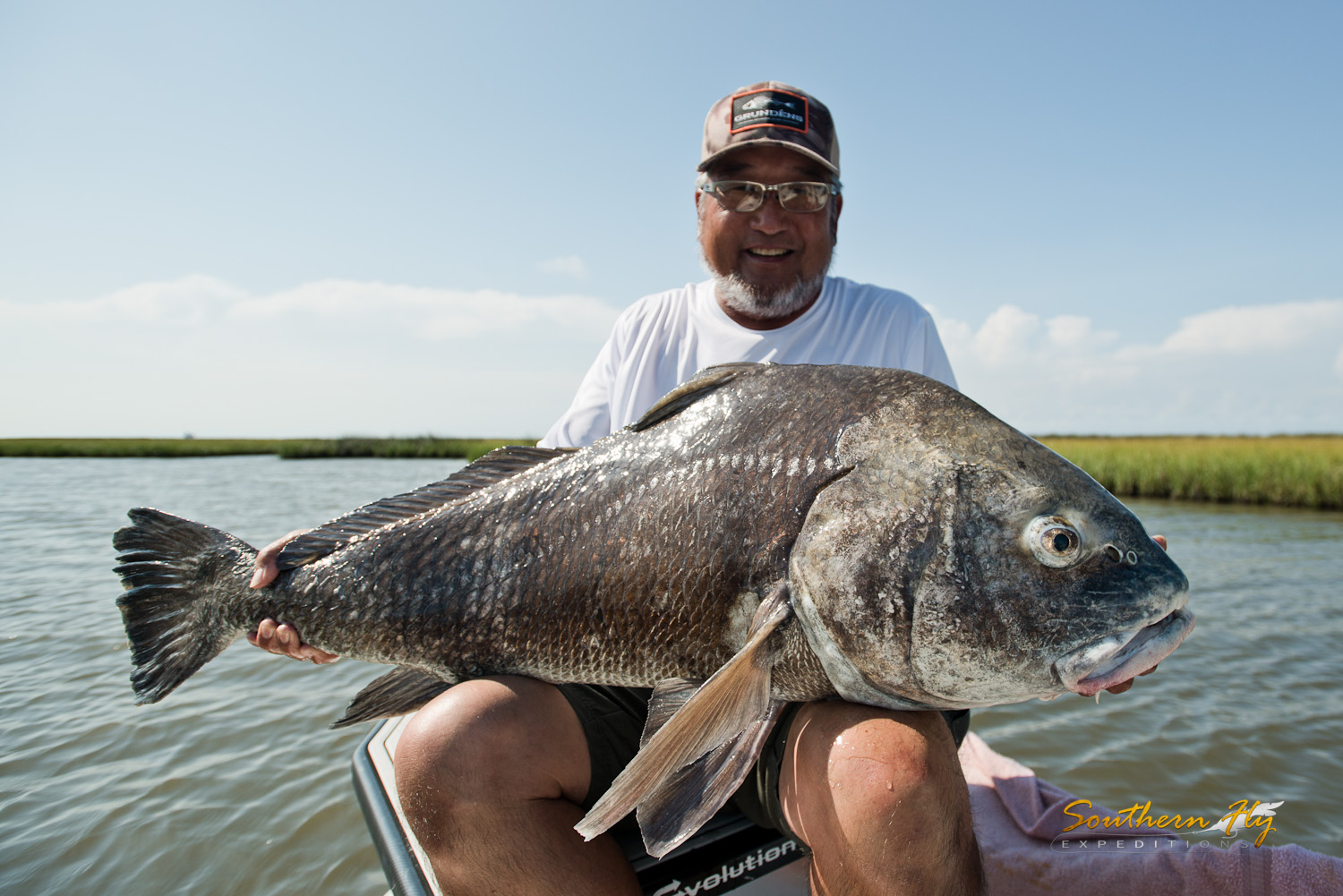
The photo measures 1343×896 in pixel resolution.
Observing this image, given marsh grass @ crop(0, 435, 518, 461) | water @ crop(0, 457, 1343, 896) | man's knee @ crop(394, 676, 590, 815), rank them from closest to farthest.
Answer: man's knee @ crop(394, 676, 590, 815) < water @ crop(0, 457, 1343, 896) < marsh grass @ crop(0, 435, 518, 461)

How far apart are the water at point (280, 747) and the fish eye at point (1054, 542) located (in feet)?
11.1

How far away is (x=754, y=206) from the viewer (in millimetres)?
3137

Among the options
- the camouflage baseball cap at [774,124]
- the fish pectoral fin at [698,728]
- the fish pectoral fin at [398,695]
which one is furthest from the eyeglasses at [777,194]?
the fish pectoral fin at [398,695]

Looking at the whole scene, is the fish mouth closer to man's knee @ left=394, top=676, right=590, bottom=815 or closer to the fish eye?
the fish eye

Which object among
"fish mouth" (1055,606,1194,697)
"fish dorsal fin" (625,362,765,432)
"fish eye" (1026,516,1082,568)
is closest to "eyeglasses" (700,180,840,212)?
"fish dorsal fin" (625,362,765,432)

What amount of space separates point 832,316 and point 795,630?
1.78m

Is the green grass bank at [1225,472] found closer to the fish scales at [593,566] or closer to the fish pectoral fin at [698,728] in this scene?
the fish scales at [593,566]

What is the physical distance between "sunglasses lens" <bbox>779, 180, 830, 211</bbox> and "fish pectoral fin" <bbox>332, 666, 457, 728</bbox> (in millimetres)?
2385

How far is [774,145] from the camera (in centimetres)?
303

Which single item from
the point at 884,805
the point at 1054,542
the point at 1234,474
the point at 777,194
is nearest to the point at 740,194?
the point at 777,194

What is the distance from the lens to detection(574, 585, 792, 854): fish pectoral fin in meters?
1.57

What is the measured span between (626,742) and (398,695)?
776 millimetres

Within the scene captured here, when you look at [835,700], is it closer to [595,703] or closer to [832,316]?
[595,703]

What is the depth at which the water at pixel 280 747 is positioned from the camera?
11.8 feet
